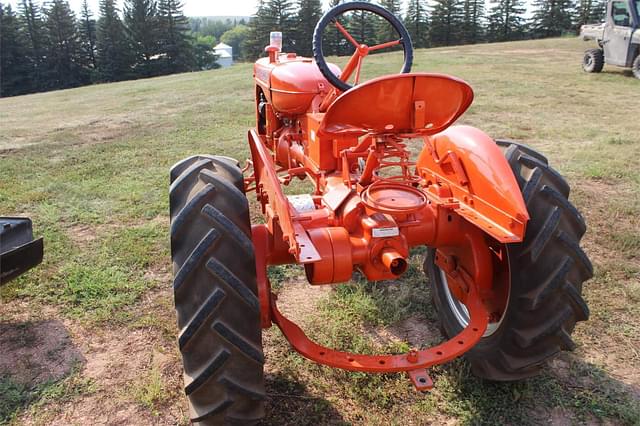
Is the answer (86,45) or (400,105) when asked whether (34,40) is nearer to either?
(86,45)

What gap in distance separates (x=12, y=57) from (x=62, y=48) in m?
3.97

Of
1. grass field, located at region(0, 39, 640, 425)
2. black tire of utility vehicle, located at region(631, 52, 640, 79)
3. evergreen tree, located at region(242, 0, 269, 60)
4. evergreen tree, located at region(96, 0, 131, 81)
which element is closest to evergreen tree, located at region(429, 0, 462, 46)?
evergreen tree, located at region(242, 0, 269, 60)

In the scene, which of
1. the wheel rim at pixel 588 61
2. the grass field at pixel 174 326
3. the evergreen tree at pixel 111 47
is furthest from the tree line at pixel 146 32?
the grass field at pixel 174 326

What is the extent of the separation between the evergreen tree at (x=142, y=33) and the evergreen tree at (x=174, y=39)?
25.1 inches

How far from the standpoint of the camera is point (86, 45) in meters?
44.0

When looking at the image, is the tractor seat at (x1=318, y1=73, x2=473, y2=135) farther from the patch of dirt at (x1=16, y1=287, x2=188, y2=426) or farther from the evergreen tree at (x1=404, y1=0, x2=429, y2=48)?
the evergreen tree at (x1=404, y1=0, x2=429, y2=48)

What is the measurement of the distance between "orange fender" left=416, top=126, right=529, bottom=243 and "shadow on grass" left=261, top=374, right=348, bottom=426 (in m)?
1.20

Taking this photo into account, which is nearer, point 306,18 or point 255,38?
point 306,18

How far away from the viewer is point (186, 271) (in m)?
1.99

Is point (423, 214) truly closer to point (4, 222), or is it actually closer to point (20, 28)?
point (4, 222)

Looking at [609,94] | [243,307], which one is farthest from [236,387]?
[609,94]

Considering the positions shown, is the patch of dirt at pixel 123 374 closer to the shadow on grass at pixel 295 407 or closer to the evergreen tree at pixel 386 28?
the shadow on grass at pixel 295 407

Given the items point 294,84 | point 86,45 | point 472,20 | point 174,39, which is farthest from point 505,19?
point 294,84

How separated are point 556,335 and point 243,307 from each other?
145 cm
